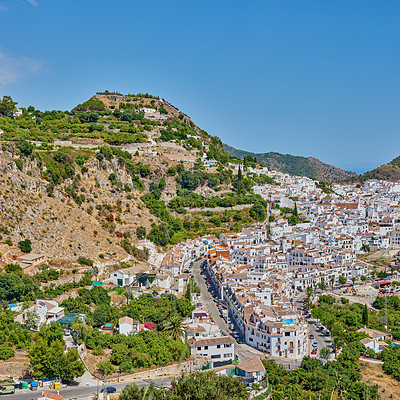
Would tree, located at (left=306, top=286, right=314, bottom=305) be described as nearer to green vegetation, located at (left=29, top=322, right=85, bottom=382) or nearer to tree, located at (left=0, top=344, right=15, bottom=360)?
green vegetation, located at (left=29, top=322, right=85, bottom=382)

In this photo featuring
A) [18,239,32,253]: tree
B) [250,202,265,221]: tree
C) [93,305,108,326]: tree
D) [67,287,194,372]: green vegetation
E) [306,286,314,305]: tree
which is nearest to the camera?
[67,287,194,372]: green vegetation

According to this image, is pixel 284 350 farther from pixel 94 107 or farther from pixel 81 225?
pixel 94 107

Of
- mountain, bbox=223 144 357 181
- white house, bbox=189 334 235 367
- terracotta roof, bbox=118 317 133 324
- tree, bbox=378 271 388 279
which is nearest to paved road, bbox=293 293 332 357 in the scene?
white house, bbox=189 334 235 367

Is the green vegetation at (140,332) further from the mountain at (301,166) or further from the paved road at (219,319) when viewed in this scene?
the mountain at (301,166)

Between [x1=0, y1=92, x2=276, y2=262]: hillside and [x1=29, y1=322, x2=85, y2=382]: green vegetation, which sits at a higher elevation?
[x1=0, y1=92, x2=276, y2=262]: hillside

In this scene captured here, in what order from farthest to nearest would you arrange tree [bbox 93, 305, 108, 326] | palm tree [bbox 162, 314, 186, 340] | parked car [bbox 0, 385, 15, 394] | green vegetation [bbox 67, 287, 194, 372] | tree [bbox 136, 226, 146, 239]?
tree [bbox 136, 226, 146, 239] < palm tree [bbox 162, 314, 186, 340] < tree [bbox 93, 305, 108, 326] < green vegetation [bbox 67, 287, 194, 372] < parked car [bbox 0, 385, 15, 394]

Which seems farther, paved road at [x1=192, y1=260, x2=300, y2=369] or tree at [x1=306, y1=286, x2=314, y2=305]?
tree at [x1=306, y1=286, x2=314, y2=305]

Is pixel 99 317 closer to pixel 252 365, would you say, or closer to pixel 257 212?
pixel 252 365

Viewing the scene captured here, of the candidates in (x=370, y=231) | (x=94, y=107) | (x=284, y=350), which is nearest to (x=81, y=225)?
(x=284, y=350)
